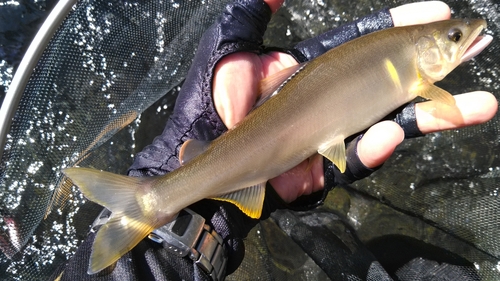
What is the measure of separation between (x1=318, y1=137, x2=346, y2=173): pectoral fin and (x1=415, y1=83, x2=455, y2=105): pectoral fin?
0.57 m

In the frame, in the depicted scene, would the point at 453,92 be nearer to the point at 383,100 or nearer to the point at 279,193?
the point at 383,100

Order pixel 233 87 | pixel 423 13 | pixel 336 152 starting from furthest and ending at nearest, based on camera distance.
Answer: pixel 423 13 < pixel 233 87 < pixel 336 152

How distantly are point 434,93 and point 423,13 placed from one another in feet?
2.37

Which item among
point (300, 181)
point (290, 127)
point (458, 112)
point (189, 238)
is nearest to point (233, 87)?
point (290, 127)

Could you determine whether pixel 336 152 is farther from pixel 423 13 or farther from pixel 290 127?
pixel 423 13

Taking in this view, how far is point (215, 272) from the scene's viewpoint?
232 cm

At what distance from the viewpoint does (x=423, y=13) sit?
8.97 ft

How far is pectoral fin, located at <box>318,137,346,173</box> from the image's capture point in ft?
7.56

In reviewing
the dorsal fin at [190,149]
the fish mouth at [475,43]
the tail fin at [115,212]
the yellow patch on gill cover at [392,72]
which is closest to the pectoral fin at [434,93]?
A: the yellow patch on gill cover at [392,72]

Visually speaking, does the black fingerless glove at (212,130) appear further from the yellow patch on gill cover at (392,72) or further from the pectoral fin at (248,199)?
the yellow patch on gill cover at (392,72)

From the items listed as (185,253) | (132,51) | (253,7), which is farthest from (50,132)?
(253,7)

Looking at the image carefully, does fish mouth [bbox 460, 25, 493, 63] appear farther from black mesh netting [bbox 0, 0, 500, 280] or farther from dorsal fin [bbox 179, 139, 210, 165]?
dorsal fin [bbox 179, 139, 210, 165]

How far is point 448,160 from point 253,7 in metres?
1.95

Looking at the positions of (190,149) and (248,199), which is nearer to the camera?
(190,149)
